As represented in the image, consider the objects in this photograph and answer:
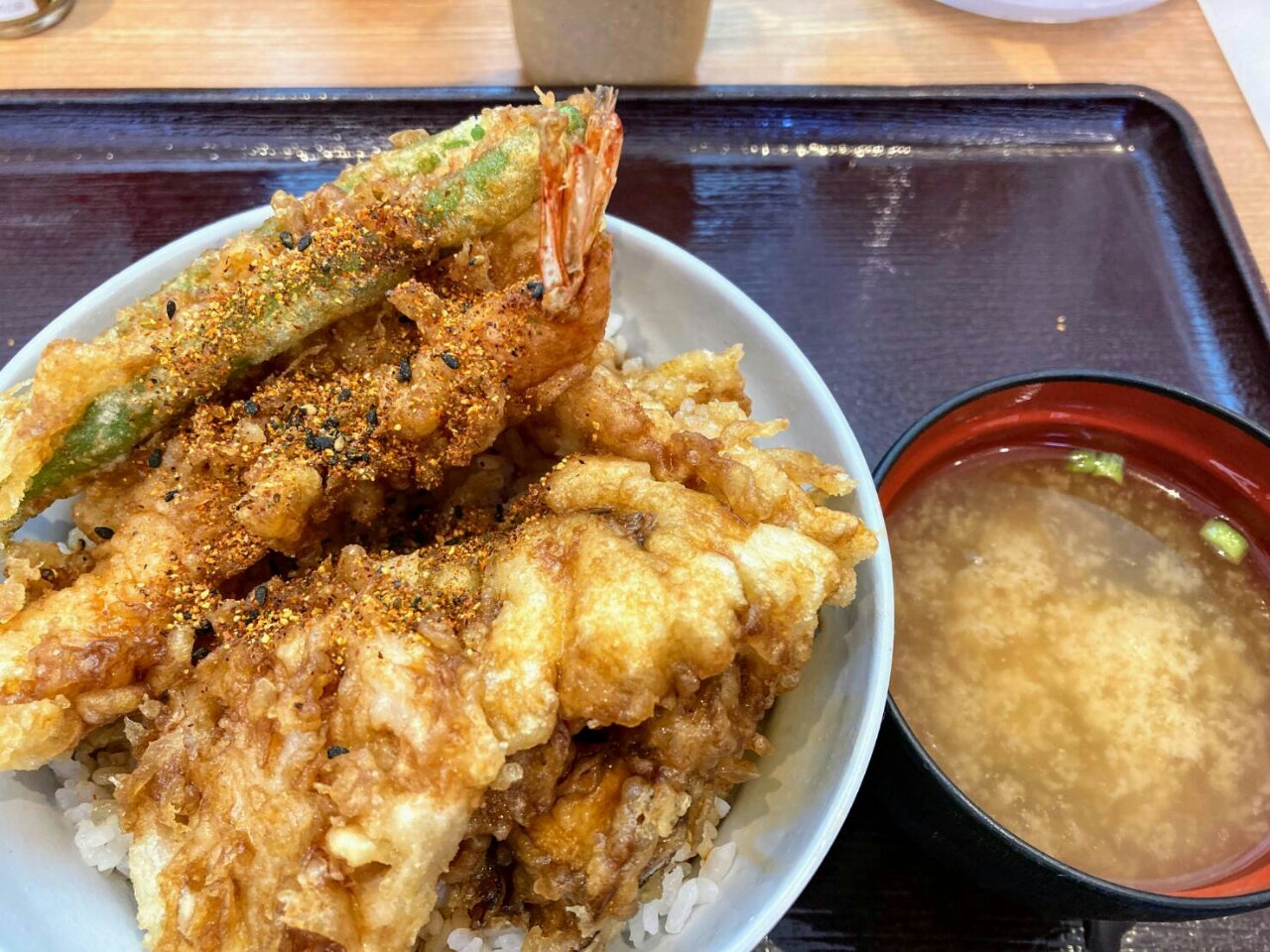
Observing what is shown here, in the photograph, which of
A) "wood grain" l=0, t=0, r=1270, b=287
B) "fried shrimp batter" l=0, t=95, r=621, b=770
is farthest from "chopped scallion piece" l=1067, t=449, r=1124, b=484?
"wood grain" l=0, t=0, r=1270, b=287

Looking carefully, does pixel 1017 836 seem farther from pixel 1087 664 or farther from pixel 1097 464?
pixel 1097 464

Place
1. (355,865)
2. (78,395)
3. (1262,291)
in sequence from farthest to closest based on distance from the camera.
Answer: (1262,291), (78,395), (355,865)

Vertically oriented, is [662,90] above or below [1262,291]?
above

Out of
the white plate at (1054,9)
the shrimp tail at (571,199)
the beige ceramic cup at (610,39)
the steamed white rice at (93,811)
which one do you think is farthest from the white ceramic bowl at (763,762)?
the white plate at (1054,9)

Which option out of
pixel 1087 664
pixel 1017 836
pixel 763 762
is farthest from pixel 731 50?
pixel 1017 836

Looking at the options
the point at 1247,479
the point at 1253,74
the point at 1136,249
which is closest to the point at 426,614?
the point at 1247,479

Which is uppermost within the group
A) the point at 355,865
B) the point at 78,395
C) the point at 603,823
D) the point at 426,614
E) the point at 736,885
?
the point at 78,395

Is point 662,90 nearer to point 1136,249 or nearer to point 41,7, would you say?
point 1136,249

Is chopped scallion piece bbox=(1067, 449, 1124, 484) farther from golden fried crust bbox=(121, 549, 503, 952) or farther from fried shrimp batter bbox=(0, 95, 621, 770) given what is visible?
golden fried crust bbox=(121, 549, 503, 952)
